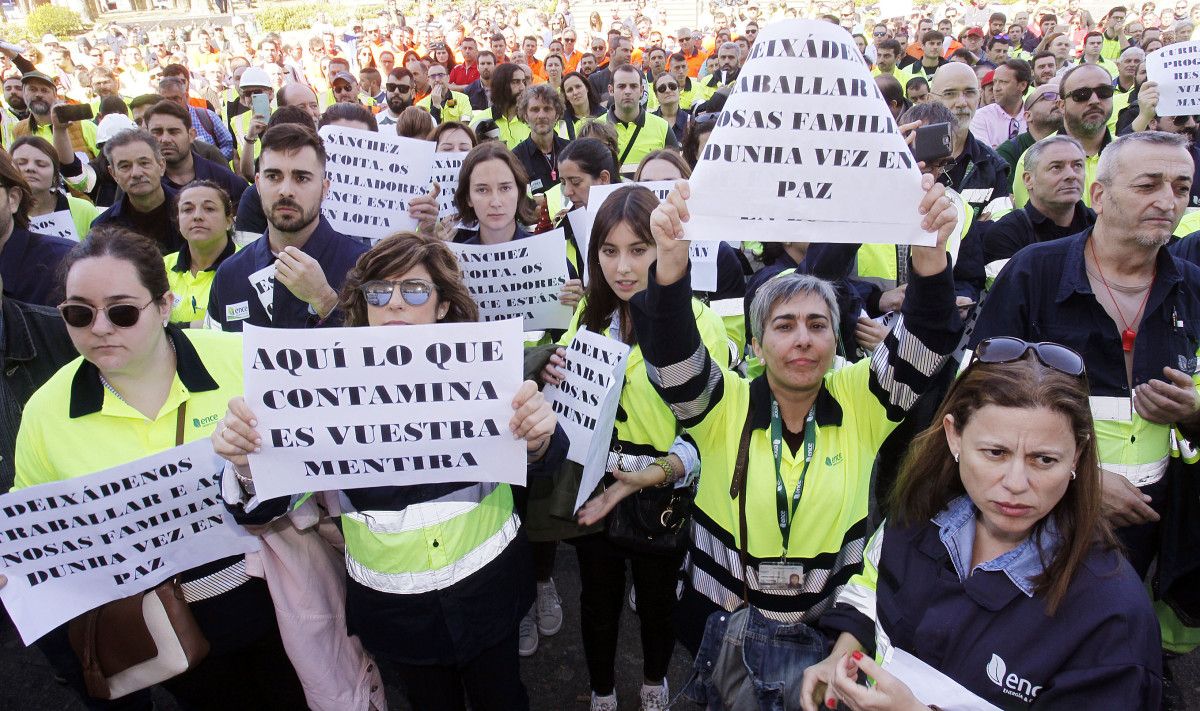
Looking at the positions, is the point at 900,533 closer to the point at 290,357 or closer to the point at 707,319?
the point at 707,319

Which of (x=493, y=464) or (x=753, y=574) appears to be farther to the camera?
(x=753, y=574)

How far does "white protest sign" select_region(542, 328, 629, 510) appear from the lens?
2607 millimetres

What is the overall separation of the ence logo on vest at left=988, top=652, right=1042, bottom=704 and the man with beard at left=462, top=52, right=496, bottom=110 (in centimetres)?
1113

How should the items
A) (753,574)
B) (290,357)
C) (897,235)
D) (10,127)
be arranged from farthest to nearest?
(10,127)
(753,574)
(290,357)
(897,235)

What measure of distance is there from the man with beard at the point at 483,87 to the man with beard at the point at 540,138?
4.98 metres

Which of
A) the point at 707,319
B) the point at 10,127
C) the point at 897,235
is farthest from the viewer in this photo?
the point at 10,127

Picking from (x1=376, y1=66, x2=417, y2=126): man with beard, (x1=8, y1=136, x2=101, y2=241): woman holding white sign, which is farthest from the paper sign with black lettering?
(x1=376, y1=66, x2=417, y2=126): man with beard

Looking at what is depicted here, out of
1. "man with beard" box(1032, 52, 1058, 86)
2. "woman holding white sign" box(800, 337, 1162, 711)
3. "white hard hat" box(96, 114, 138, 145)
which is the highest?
"white hard hat" box(96, 114, 138, 145)

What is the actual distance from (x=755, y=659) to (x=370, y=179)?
3.60 meters

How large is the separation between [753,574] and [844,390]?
0.66m

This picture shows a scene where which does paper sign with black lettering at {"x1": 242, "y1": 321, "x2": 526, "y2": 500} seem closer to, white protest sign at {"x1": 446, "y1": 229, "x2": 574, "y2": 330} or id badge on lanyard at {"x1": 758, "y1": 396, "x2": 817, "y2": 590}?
id badge on lanyard at {"x1": 758, "y1": 396, "x2": 817, "y2": 590}

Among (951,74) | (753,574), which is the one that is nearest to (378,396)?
(753,574)

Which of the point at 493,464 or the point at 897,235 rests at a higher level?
the point at 897,235

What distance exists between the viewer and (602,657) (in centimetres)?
317
